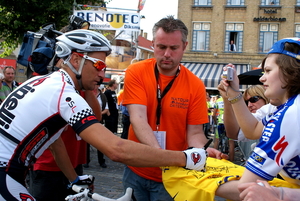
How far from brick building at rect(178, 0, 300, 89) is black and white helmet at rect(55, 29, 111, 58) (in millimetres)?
26514

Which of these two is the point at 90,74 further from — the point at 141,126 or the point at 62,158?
the point at 62,158

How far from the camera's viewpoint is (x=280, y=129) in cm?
155

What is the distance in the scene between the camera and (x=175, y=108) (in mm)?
2785

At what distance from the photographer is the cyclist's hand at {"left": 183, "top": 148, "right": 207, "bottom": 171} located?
2.11 m

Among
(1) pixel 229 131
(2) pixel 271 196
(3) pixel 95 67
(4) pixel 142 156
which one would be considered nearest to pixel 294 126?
(2) pixel 271 196

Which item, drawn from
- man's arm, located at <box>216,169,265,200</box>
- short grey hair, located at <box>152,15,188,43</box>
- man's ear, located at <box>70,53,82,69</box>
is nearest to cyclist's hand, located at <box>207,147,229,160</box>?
man's arm, located at <box>216,169,265,200</box>

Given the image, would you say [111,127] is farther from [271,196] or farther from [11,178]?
[271,196]

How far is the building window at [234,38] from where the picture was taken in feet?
97.7

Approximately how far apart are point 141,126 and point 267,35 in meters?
29.6

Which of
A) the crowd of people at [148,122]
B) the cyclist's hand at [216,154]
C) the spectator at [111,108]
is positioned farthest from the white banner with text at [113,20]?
the cyclist's hand at [216,154]

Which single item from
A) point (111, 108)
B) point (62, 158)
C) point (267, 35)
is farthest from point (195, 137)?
point (267, 35)

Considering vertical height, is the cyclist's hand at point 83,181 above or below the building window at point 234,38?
Result: below

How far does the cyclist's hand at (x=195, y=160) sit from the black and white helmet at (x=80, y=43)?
1141mm

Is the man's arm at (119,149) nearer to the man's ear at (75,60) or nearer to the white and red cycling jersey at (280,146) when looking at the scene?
the white and red cycling jersey at (280,146)
